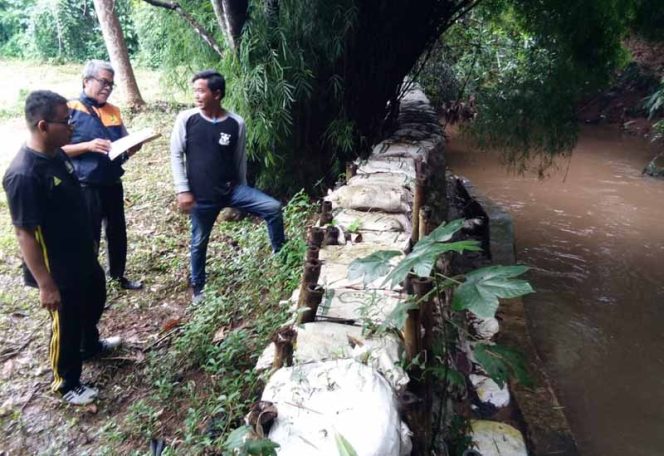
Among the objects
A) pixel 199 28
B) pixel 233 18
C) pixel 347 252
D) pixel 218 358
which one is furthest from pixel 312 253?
pixel 199 28

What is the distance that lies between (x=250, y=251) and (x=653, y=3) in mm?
4480

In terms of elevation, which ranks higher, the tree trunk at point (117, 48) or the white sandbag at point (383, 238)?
the tree trunk at point (117, 48)

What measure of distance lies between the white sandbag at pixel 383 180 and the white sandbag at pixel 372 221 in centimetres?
41

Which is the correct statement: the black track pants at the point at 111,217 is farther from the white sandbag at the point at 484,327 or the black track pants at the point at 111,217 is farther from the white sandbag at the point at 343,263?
the white sandbag at the point at 484,327

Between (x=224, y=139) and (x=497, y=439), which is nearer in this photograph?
(x=497, y=439)

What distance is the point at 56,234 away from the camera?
2502 mm

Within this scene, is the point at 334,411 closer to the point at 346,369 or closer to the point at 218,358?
the point at 346,369

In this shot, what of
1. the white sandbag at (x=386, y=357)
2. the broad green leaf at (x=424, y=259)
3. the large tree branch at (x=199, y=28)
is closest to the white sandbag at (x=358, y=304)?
the white sandbag at (x=386, y=357)

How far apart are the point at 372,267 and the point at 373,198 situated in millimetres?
1514

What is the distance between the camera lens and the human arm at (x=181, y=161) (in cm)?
319

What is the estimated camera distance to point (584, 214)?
748 centimetres

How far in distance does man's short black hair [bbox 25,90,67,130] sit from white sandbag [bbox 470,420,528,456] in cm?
243

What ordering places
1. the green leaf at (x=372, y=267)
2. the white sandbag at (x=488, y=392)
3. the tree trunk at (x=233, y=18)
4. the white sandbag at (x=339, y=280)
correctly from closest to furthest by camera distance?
the green leaf at (x=372, y=267) < the white sandbag at (x=339, y=280) < the white sandbag at (x=488, y=392) < the tree trunk at (x=233, y=18)

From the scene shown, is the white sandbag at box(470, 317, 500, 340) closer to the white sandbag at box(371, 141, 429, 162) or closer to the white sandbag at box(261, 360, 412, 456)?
the white sandbag at box(371, 141, 429, 162)
